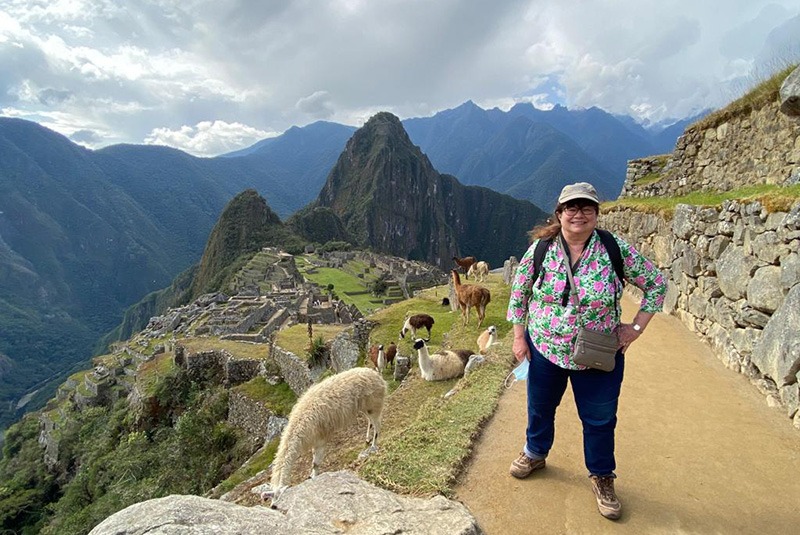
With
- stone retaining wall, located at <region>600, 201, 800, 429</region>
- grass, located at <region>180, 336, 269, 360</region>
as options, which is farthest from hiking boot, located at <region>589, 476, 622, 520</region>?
grass, located at <region>180, 336, 269, 360</region>

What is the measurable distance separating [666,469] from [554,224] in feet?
7.08

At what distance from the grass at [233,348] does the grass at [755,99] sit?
14.5m

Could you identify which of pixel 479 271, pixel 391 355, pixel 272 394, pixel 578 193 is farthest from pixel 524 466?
pixel 479 271

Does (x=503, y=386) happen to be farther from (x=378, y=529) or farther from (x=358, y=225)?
(x=358, y=225)

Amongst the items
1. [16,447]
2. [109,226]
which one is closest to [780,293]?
[16,447]

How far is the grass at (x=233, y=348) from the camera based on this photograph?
1560 centimetres

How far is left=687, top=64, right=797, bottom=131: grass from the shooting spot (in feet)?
21.4

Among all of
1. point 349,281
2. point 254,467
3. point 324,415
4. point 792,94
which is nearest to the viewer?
point 324,415

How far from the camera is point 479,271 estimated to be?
1628cm

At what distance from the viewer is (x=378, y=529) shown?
229 centimetres

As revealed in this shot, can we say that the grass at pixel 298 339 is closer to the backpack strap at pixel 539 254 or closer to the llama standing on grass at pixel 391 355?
the llama standing on grass at pixel 391 355

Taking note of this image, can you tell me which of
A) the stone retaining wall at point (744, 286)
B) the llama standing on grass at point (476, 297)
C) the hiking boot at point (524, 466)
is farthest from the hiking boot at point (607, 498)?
the llama standing on grass at point (476, 297)

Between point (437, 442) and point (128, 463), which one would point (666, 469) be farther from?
point (128, 463)

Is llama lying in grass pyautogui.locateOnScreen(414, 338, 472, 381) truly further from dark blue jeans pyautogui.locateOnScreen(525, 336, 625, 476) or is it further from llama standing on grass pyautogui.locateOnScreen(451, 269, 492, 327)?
dark blue jeans pyautogui.locateOnScreen(525, 336, 625, 476)
